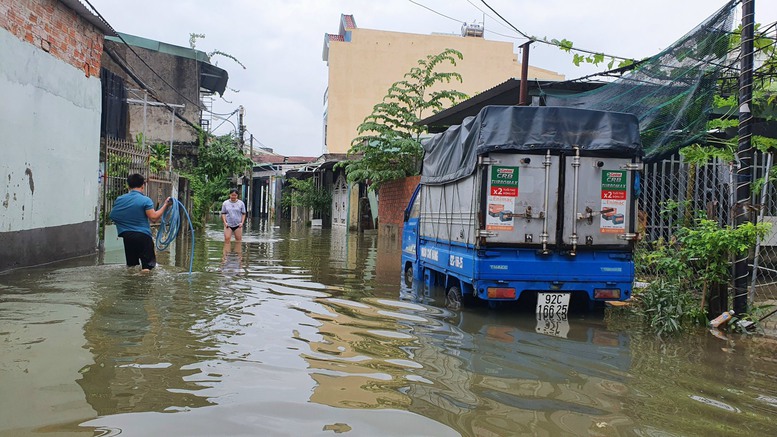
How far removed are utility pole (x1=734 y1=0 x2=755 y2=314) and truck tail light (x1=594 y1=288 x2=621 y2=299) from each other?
124cm

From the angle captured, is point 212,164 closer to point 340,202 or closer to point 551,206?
point 340,202

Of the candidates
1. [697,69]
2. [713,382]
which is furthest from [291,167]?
[713,382]

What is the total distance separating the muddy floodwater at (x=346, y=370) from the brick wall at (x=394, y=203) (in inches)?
545

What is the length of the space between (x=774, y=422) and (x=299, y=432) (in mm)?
2875

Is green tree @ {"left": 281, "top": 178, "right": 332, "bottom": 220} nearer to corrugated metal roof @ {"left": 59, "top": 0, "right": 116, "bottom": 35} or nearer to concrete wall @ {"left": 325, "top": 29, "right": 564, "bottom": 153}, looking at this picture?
concrete wall @ {"left": 325, "top": 29, "right": 564, "bottom": 153}

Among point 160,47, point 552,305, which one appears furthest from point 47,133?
point 160,47

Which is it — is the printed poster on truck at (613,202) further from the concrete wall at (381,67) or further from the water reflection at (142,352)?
the concrete wall at (381,67)

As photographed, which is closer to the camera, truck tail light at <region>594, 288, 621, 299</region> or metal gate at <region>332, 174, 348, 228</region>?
truck tail light at <region>594, 288, 621, 299</region>

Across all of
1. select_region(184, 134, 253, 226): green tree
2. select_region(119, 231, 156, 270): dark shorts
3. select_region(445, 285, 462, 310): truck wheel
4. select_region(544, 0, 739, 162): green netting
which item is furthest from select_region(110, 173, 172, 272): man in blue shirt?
select_region(184, 134, 253, 226): green tree

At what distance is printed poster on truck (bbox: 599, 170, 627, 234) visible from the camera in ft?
24.6

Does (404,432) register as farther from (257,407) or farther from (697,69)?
(697,69)

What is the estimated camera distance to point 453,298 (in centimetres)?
830

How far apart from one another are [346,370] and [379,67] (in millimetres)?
34086

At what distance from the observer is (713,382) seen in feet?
16.0
